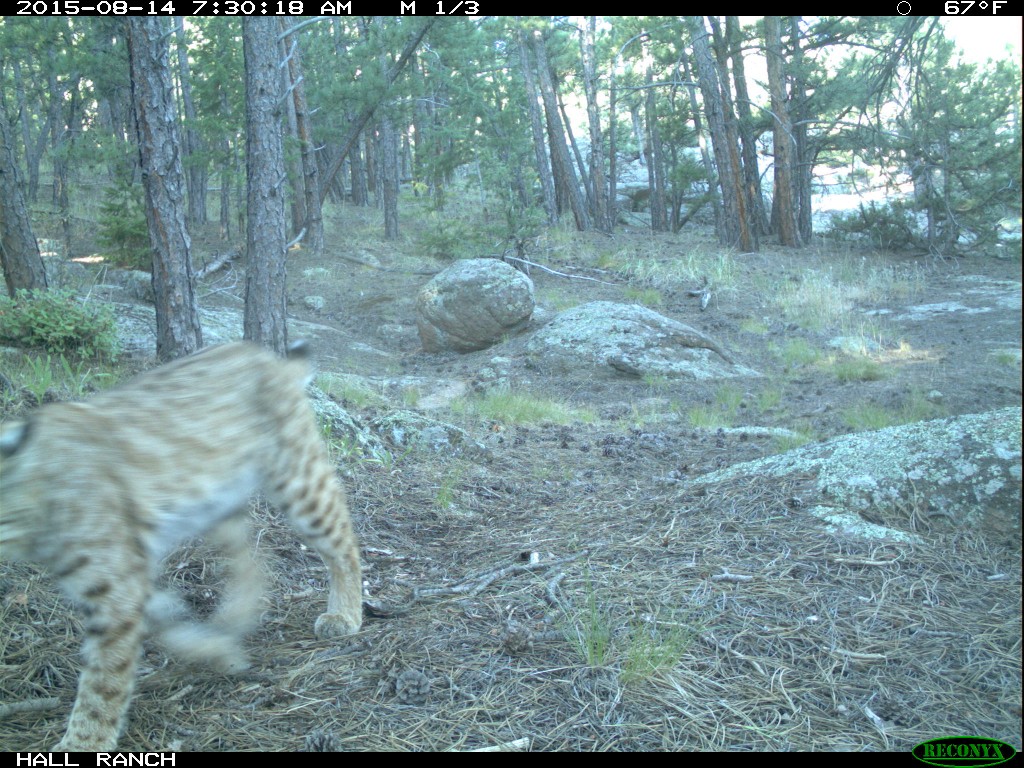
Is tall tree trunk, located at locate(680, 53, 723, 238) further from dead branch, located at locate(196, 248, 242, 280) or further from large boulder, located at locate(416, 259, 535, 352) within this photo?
dead branch, located at locate(196, 248, 242, 280)

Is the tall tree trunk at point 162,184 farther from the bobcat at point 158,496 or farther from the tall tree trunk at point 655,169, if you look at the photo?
the tall tree trunk at point 655,169

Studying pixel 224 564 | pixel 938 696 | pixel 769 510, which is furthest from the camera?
pixel 769 510

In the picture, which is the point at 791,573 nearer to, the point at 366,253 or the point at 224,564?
the point at 224,564

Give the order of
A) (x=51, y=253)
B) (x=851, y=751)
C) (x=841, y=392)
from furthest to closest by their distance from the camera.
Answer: (x=51, y=253), (x=841, y=392), (x=851, y=751)

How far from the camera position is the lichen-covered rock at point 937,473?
159 inches

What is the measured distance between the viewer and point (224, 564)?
4340 mm

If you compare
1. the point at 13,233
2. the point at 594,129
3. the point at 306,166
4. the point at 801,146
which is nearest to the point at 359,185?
the point at 594,129

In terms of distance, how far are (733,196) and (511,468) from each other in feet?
49.4

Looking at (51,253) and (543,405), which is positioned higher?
(51,253)

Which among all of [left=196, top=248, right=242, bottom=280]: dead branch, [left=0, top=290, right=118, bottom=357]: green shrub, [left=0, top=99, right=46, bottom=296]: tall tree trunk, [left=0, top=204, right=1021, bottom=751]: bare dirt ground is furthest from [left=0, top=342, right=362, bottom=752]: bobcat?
[left=196, top=248, right=242, bottom=280]: dead branch
